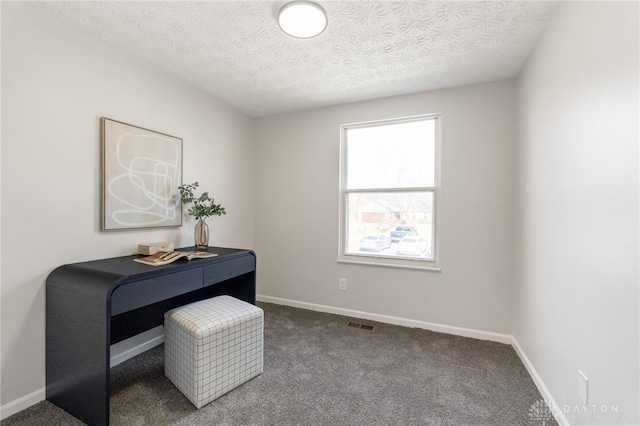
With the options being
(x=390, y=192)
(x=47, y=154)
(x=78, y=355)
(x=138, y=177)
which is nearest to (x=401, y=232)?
(x=390, y=192)

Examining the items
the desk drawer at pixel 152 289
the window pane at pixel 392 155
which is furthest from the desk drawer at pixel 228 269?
the window pane at pixel 392 155

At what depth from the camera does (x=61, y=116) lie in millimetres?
1748

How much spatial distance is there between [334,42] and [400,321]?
102 inches

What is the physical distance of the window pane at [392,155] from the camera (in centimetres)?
280

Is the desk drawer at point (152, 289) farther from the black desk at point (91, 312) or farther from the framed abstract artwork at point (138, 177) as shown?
the framed abstract artwork at point (138, 177)

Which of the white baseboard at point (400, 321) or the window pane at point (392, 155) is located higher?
the window pane at point (392, 155)

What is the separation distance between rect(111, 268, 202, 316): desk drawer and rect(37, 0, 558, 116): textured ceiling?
5.30 feet

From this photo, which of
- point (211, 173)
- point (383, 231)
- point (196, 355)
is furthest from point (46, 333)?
point (383, 231)

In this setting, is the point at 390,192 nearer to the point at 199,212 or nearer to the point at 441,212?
the point at 441,212

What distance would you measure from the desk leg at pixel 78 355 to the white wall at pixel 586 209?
7.50ft

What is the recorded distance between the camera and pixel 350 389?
1.83 m

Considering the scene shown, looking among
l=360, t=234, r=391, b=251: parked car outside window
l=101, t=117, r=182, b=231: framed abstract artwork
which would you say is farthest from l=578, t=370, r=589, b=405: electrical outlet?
l=101, t=117, r=182, b=231: framed abstract artwork

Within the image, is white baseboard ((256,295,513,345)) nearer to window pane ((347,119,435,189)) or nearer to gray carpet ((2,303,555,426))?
gray carpet ((2,303,555,426))

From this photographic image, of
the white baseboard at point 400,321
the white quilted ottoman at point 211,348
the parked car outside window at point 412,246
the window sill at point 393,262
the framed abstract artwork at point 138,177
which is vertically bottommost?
the white baseboard at point 400,321
